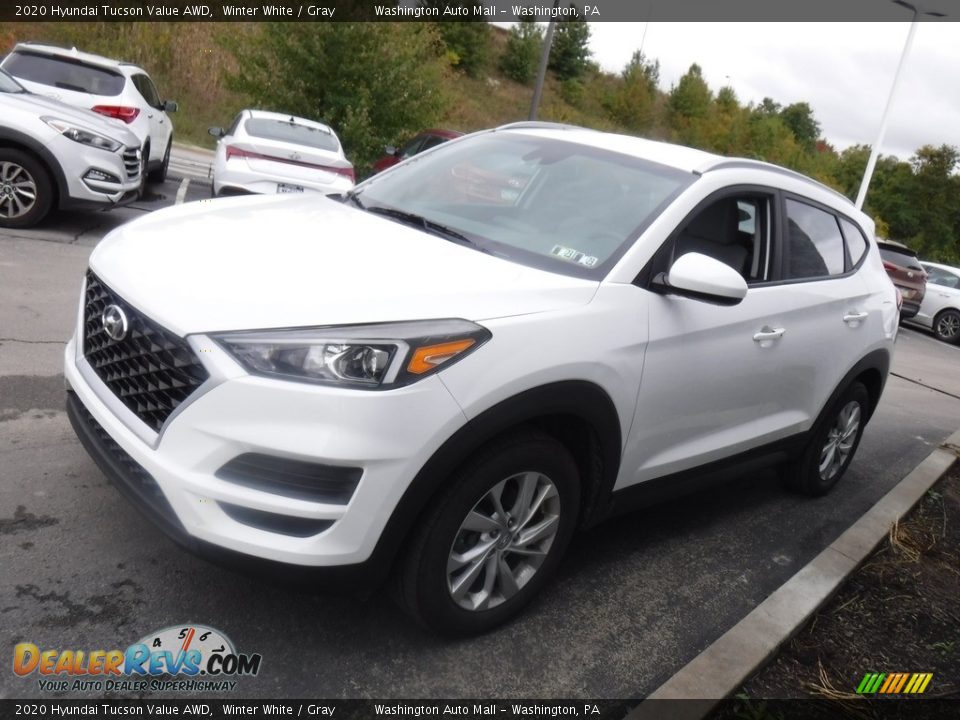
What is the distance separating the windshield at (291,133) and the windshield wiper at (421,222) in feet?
24.1

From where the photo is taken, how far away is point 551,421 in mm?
3002

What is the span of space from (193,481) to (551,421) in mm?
1201

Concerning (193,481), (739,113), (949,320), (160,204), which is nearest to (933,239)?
(739,113)

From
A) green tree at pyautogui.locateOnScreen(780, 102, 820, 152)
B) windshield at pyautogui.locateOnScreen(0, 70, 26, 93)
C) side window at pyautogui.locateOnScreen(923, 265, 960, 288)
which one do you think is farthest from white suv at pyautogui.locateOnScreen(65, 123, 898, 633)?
green tree at pyautogui.locateOnScreen(780, 102, 820, 152)

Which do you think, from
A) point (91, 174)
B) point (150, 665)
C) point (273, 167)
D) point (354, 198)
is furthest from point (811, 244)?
point (273, 167)

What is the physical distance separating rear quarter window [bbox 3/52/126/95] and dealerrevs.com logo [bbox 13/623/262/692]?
9612 millimetres

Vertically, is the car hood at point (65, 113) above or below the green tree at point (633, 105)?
below

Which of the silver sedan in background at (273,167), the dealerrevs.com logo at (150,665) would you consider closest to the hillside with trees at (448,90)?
the silver sedan in background at (273,167)

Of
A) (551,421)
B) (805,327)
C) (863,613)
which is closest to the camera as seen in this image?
(551,421)

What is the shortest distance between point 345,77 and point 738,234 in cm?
1600

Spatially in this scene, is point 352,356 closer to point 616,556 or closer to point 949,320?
point 616,556

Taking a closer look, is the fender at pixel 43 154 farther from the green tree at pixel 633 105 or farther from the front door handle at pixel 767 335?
the green tree at pixel 633 105

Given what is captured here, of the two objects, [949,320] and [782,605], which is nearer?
[782,605]

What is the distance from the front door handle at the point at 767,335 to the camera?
3.74 meters
